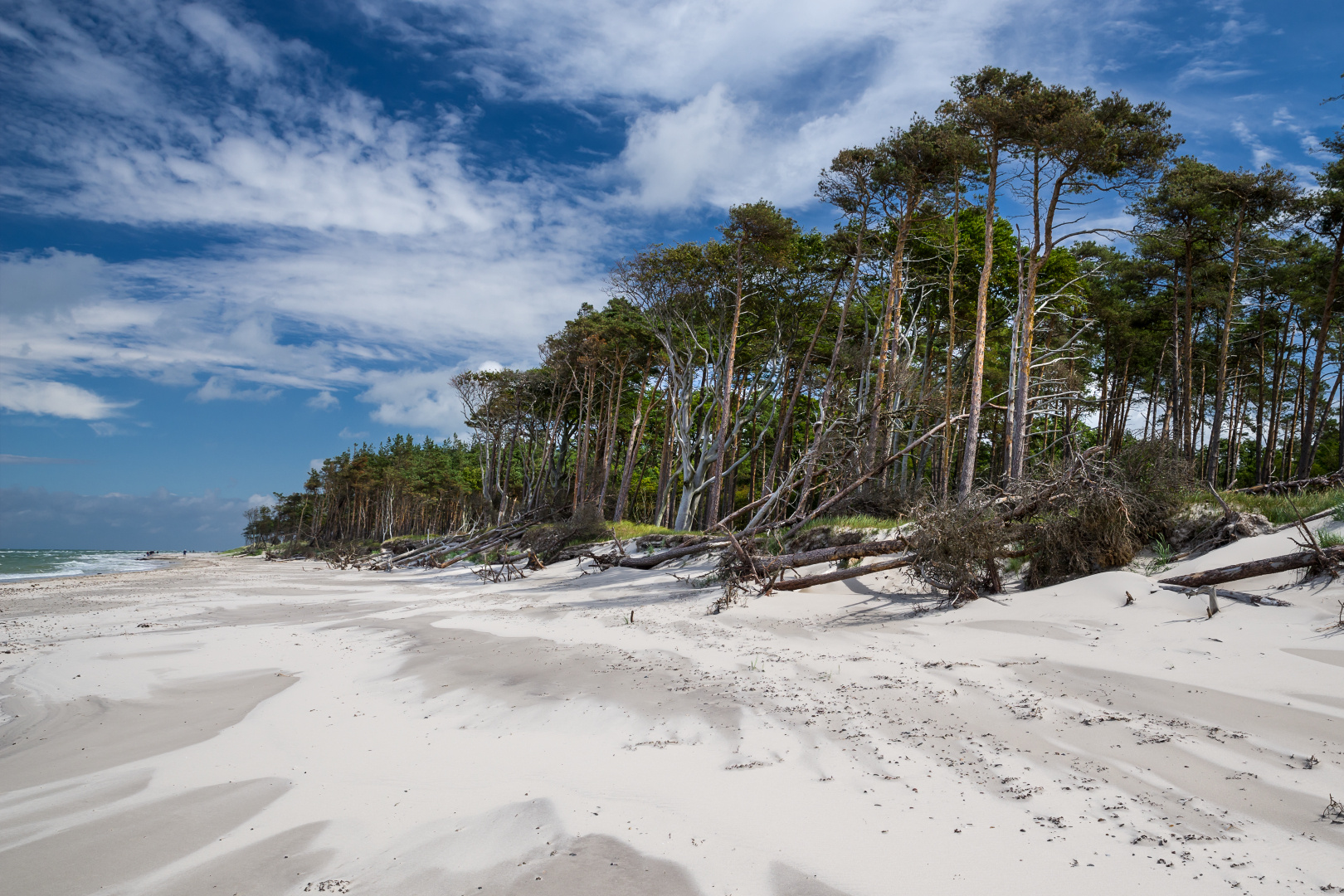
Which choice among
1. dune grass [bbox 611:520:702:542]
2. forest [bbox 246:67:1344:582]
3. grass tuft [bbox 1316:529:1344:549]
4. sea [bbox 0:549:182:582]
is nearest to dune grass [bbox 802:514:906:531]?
forest [bbox 246:67:1344:582]

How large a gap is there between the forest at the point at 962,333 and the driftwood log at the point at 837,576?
3.31 ft

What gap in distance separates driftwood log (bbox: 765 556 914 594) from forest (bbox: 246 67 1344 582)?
3.31ft

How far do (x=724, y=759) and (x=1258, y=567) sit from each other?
246 inches

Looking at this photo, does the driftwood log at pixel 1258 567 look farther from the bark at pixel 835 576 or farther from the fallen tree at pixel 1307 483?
the fallen tree at pixel 1307 483

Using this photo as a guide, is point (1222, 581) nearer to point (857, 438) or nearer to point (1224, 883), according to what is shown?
point (1224, 883)

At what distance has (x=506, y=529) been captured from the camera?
28.6 metres

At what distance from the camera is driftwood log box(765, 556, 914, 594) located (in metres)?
8.93

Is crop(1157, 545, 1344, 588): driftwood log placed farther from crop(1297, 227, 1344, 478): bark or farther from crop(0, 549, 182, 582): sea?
crop(0, 549, 182, 582): sea

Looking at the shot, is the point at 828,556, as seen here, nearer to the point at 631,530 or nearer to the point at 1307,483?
the point at 1307,483

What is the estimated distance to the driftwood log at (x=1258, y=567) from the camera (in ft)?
19.5

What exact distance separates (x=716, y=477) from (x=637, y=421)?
27.1ft

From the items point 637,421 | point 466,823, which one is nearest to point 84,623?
point 466,823

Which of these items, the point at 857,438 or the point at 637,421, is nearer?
the point at 857,438

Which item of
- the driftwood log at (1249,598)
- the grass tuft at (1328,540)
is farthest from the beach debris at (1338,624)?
the grass tuft at (1328,540)
